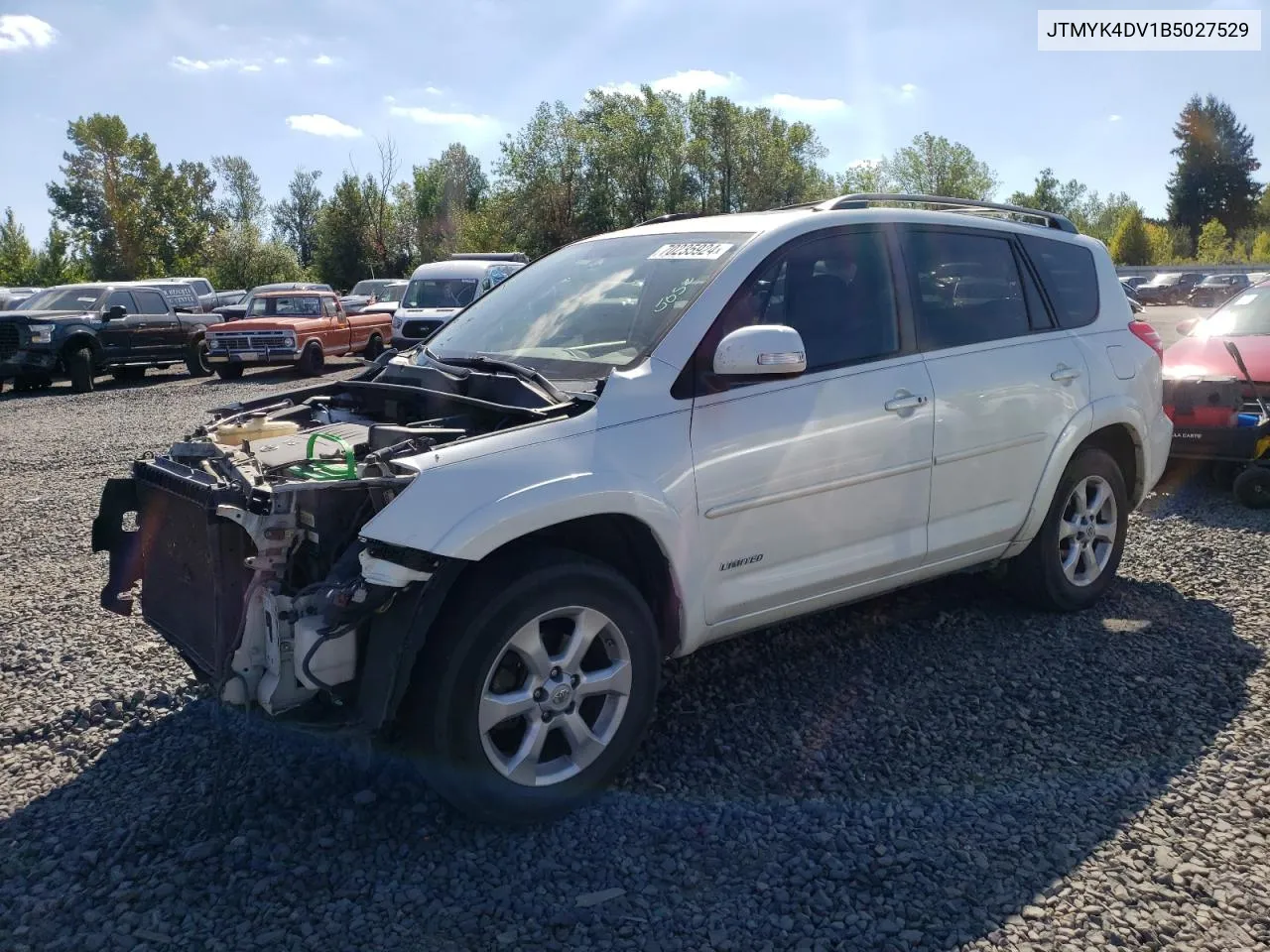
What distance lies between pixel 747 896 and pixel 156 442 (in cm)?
1039

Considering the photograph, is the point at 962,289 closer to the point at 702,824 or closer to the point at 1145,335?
the point at 1145,335

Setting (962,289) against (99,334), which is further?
(99,334)

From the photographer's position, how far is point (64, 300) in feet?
64.8

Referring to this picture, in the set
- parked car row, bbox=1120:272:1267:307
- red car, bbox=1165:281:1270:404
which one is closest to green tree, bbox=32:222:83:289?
parked car row, bbox=1120:272:1267:307

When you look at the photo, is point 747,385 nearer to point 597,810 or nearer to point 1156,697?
point 597,810

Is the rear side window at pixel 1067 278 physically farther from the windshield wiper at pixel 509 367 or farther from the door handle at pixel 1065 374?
the windshield wiper at pixel 509 367

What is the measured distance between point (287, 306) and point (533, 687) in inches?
767

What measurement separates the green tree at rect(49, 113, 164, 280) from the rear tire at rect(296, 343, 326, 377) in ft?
155

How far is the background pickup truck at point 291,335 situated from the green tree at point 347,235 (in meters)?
36.1

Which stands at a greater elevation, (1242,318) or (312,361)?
(1242,318)

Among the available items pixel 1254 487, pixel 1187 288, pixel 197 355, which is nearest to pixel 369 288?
pixel 197 355

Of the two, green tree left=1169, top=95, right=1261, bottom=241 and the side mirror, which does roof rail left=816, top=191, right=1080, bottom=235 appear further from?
green tree left=1169, top=95, right=1261, bottom=241

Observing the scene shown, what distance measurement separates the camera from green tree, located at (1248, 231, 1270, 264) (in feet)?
223

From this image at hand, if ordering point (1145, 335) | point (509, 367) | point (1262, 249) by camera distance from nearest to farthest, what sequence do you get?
1. point (509, 367)
2. point (1145, 335)
3. point (1262, 249)
